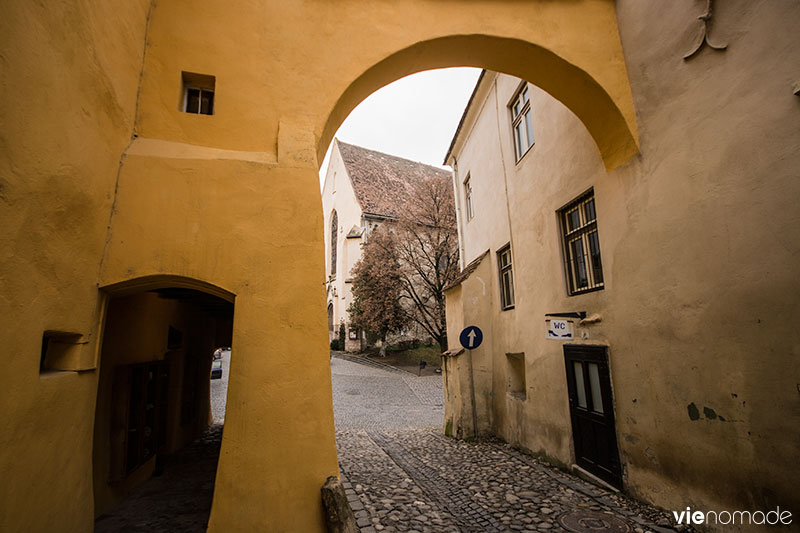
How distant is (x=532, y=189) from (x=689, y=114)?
11.0 feet

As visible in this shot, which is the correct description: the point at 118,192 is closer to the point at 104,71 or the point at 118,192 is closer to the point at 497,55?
the point at 104,71

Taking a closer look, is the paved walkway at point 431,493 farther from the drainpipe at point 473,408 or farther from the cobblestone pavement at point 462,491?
the drainpipe at point 473,408

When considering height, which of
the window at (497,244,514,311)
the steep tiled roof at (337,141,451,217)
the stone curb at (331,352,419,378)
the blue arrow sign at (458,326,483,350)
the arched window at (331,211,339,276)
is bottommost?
the stone curb at (331,352,419,378)

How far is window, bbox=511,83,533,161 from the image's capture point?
776cm

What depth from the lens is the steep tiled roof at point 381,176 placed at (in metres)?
27.4

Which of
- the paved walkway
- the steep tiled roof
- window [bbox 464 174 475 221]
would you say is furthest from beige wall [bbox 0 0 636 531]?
the steep tiled roof

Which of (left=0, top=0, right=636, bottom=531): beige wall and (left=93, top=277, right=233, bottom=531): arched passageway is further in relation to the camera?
(left=93, top=277, right=233, bottom=531): arched passageway

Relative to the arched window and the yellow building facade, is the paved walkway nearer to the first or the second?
the yellow building facade

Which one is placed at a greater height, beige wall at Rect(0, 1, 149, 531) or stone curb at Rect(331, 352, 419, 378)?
beige wall at Rect(0, 1, 149, 531)

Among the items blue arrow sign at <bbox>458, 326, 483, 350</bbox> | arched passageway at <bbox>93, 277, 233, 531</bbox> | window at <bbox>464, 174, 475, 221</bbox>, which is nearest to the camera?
arched passageway at <bbox>93, 277, 233, 531</bbox>

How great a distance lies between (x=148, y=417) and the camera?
5930 millimetres

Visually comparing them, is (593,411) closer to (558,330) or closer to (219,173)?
(558,330)

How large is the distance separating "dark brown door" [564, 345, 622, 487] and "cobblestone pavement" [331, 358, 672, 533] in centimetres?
32

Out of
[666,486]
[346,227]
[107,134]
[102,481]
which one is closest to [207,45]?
[107,134]
